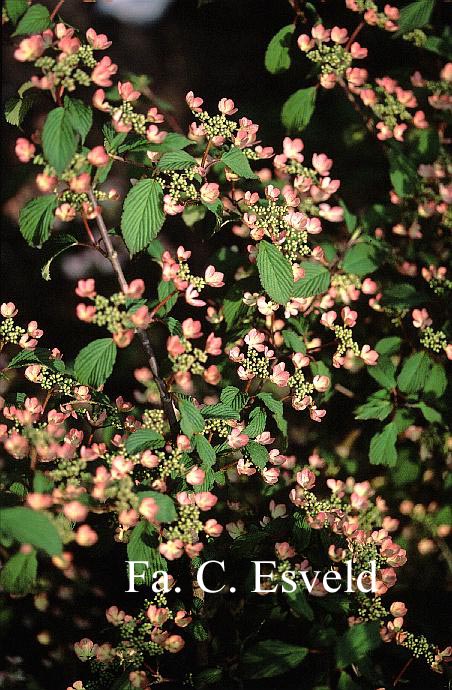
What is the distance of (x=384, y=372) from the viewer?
1633mm

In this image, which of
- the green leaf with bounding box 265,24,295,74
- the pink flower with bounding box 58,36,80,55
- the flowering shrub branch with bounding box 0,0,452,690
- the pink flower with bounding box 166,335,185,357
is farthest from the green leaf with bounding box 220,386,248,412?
the green leaf with bounding box 265,24,295,74

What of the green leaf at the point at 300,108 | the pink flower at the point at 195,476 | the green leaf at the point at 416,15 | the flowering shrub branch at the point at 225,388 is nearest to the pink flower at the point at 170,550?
the flowering shrub branch at the point at 225,388

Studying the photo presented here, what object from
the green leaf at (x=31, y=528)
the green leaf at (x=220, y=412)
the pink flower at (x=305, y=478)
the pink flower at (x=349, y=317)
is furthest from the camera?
the pink flower at (x=349, y=317)

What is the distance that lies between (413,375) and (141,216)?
86cm

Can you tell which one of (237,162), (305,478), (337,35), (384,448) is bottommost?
(384,448)

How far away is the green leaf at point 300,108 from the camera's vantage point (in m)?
1.64

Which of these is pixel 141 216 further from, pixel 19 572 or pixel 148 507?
pixel 19 572

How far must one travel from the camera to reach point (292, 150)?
4.93 feet

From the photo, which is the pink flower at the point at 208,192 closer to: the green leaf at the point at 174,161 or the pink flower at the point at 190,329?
the green leaf at the point at 174,161

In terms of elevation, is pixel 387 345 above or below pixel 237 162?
below

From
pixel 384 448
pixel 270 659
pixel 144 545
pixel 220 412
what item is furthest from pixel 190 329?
pixel 384 448

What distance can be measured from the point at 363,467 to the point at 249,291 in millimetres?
757

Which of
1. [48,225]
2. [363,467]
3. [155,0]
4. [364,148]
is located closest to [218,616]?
[363,467]

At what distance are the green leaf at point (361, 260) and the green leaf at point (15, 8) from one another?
0.91 metres
